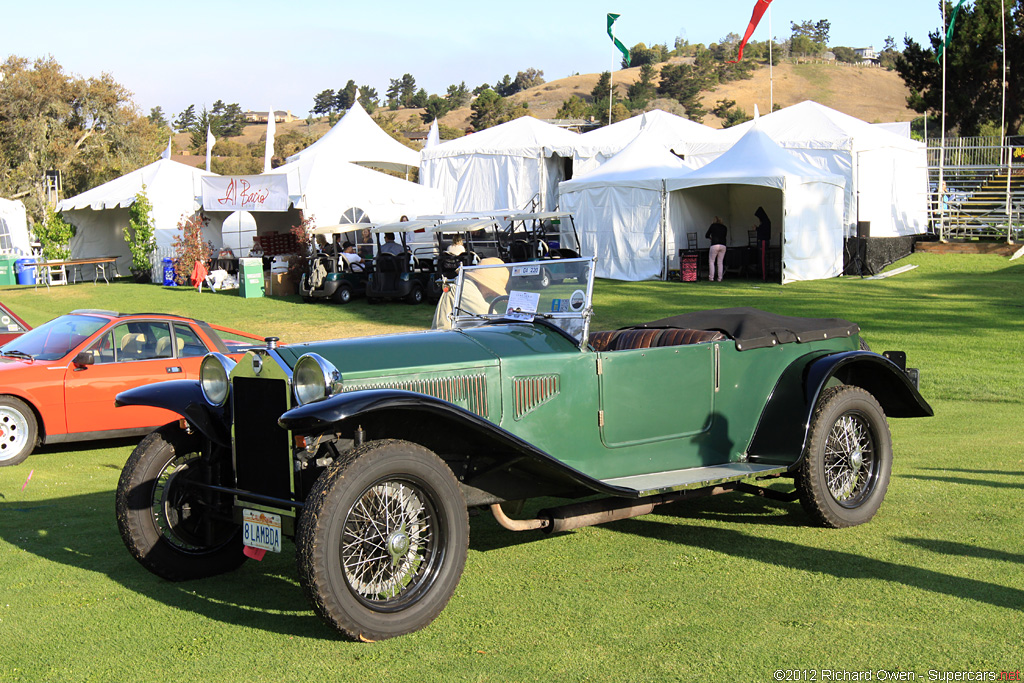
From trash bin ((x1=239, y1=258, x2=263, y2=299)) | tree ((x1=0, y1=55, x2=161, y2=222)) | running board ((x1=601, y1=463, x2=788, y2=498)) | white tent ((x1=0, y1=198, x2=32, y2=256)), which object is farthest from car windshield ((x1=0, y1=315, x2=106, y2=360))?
tree ((x1=0, y1=55, x2=161, y2=222))

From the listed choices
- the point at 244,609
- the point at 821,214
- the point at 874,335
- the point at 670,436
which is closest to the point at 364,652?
the point at 244,609

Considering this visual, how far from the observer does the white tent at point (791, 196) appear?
2055cm

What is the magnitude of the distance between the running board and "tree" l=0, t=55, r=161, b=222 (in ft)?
158

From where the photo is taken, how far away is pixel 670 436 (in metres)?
5.12

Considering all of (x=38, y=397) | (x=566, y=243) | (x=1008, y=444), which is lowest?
(x=1008, y=444)

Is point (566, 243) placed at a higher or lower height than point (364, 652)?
higher

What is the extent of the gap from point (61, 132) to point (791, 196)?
40664mm

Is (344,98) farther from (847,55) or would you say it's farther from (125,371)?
(125,371)

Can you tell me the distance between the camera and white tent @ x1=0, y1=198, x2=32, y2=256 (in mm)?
33375

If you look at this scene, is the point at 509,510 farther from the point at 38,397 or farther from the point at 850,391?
the point at 38,397

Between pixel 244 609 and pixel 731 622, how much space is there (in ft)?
7.26

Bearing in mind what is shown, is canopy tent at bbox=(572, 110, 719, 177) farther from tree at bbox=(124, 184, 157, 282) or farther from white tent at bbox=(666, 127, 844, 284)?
tree at bbox=(124, 184, 157, 282)

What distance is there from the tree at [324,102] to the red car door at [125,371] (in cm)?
12801

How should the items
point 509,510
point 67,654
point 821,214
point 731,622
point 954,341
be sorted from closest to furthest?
point 67,654
point 731,622
point 509,510
point 954,341
point 821,214
